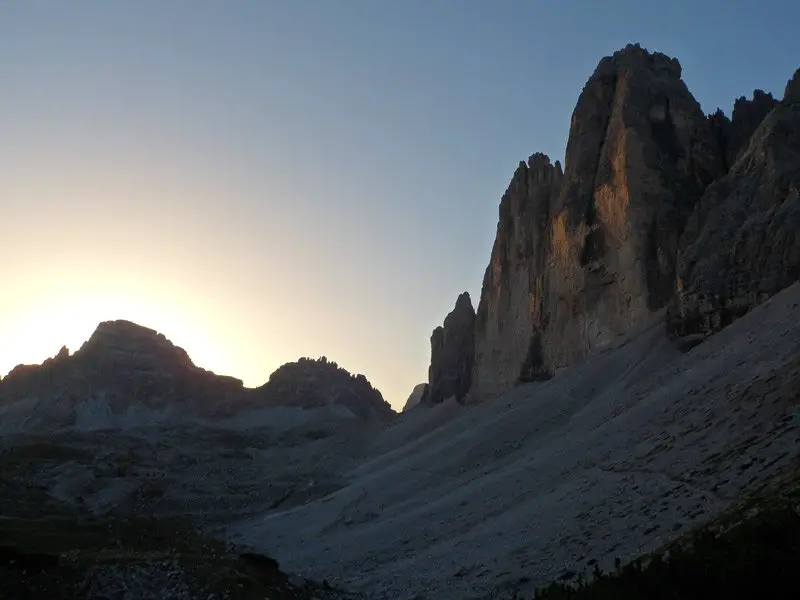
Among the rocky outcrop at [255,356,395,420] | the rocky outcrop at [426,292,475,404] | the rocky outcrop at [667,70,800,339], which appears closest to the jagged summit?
the rocky outcrop at [667,70,800,339]

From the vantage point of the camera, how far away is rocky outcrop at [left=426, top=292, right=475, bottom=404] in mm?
124006

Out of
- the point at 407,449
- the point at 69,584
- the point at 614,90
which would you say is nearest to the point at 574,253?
the point at 614,90

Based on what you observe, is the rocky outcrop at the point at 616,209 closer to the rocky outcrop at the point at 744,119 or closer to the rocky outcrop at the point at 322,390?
the rocky outcrop at the point at 744,119

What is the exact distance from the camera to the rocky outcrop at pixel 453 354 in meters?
124

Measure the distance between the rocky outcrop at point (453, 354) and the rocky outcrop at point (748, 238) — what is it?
6699 cm

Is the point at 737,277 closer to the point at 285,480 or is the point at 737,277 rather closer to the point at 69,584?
the point at 69,584

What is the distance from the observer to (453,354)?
129875mm

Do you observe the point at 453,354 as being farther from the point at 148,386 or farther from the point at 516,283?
the point at 148,386

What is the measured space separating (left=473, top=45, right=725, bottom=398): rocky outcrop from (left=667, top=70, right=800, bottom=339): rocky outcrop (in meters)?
9.65

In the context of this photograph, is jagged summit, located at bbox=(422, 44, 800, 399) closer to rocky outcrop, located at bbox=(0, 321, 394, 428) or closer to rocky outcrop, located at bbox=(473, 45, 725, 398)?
rocky outcrop, located at bbox=(473, 45, 725, 398)

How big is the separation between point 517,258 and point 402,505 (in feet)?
210

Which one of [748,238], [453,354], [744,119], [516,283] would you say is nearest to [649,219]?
[744,119]

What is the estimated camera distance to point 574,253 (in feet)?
252

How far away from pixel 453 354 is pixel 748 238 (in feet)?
278
